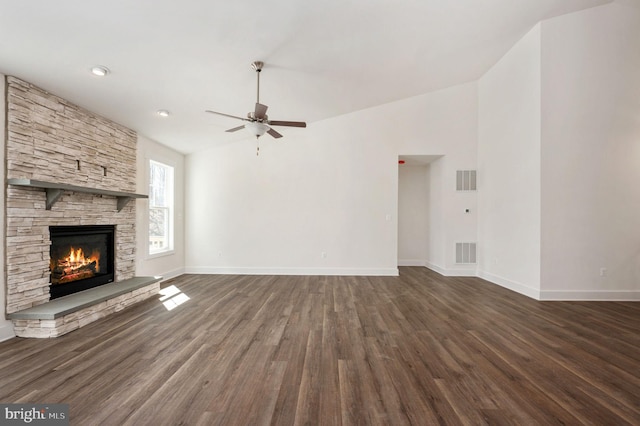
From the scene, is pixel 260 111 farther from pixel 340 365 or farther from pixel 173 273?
pixel 173 273

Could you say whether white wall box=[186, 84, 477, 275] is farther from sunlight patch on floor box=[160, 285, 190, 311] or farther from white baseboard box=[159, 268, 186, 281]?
sunlight patch on floor box=[160, 285, 190, 311]

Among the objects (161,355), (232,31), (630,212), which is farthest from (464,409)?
(630,212)

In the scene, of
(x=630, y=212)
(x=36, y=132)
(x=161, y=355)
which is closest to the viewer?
(x=161, y=355)

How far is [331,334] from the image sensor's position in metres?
2.96

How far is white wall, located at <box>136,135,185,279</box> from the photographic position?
16.1 ft

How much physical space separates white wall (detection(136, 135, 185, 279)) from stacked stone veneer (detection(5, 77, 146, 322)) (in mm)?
580

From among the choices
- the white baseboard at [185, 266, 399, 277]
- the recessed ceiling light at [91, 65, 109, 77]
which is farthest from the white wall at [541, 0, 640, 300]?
the recessed ceiling light at [91, 65, 109, 77]

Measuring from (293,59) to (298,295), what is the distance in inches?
135

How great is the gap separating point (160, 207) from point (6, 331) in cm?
312

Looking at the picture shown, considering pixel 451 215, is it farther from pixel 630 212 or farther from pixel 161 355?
pixel 161 355

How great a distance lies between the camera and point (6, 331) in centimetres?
281

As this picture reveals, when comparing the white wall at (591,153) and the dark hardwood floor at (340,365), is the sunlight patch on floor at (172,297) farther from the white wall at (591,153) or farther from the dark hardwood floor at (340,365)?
the white wall at (591,153)

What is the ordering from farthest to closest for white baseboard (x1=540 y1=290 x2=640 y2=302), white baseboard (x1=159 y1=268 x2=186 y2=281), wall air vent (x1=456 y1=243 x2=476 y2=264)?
wall air vent (x1=456 y1=243 x2=476 y2=264) → white baseboard (x1=159 y1=268 x2=186 y2=281) → white baseboard (x1=540 y1=290 x2=640 y2=302)

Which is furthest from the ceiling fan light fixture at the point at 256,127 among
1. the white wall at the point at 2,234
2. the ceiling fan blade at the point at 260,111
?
the white wall at the point at 2,234
